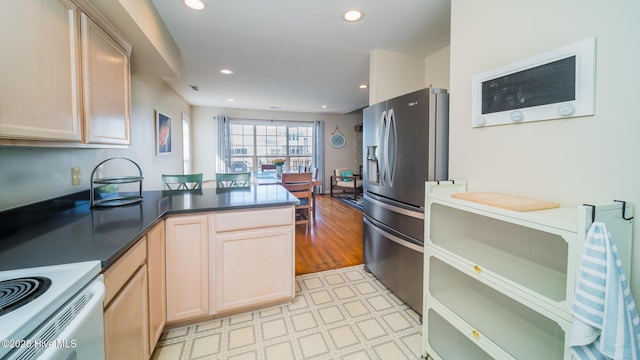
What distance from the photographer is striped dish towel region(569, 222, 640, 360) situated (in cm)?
75

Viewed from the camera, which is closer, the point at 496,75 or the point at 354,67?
the point at 496,75

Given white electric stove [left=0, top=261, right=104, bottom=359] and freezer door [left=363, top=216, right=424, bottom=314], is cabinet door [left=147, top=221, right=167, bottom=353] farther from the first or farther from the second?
freezer door [left=363, top=216, right=424, bottom=314]

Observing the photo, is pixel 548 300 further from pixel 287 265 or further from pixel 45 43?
pixel 45 43

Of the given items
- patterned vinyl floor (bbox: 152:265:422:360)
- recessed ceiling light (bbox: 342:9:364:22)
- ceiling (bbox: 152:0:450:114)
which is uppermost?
ceiling (bbox: 152:0:450:114)

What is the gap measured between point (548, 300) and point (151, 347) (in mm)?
1969

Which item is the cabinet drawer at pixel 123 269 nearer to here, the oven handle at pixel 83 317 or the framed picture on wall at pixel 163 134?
the oven handle at pixel 83 317

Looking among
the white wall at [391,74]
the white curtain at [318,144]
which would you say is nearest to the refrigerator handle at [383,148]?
the white wall at [391,74]

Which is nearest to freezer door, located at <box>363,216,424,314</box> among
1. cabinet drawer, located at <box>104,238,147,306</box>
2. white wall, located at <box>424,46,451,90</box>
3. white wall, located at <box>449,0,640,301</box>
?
white wall, located at <box>449,0,640,301</box>

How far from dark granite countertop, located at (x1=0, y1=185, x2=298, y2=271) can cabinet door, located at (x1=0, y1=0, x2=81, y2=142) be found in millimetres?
448

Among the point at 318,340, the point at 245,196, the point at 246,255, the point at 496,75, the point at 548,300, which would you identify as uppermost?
the point at 496,75

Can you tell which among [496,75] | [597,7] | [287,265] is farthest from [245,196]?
[597,7]

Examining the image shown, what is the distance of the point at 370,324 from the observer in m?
1.84

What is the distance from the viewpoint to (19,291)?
708 mm

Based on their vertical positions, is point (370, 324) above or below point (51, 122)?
below
